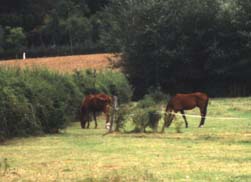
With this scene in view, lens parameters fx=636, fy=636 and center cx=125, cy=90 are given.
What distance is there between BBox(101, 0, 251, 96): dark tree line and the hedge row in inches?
786

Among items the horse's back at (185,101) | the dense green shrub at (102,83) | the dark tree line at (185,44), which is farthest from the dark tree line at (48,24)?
the horse's back at (185,101)

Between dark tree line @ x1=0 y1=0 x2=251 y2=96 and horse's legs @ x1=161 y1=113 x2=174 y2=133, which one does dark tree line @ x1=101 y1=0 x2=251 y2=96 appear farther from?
horse's legs @ x1=161 y1=113 x2=174 y2=133

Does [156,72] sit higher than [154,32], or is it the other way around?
[154,32]

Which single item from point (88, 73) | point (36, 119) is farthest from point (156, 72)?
point (36, 119)

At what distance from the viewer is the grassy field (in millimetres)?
11414

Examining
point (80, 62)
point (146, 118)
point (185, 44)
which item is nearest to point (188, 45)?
point (185, 44)

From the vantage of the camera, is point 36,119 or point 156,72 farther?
point 156,72

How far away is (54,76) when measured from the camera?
86.6 feet

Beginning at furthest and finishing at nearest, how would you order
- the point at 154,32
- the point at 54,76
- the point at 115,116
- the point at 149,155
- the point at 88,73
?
the point at 154,32 < the point at 88,73 < the point at 54,76 < the point at 115,116 < the point at 149,155

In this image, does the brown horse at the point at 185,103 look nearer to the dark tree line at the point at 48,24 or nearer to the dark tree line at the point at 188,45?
the dark tree line at the point at 188,45

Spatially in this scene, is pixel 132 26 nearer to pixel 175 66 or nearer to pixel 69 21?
pixel 175 66

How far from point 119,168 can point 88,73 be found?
21454mm

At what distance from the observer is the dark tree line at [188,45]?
47.1 m

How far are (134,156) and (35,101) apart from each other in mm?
8379
